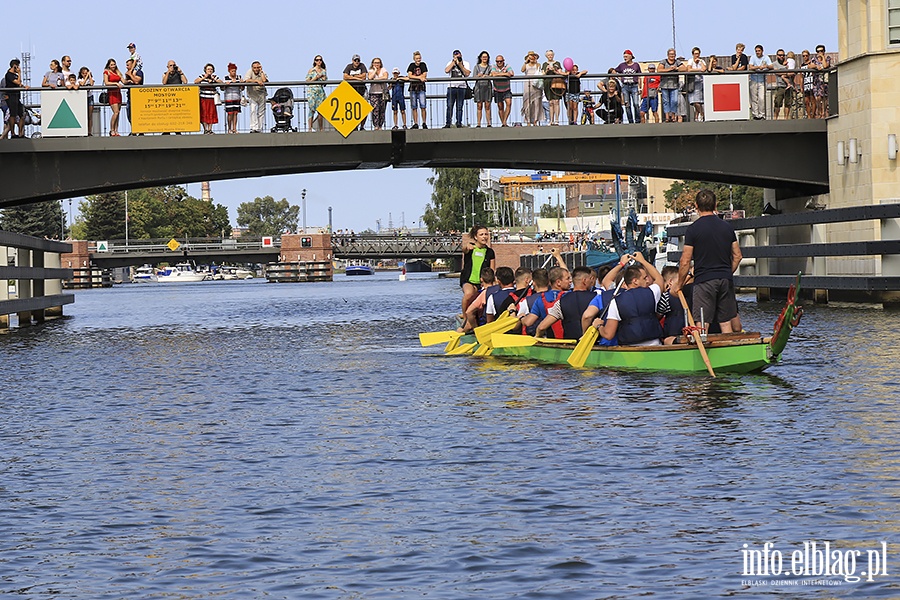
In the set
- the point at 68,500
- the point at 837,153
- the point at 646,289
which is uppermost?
the point at 837,153

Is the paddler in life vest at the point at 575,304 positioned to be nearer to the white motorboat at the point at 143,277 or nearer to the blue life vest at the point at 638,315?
the blue life vest at the point at 638,315

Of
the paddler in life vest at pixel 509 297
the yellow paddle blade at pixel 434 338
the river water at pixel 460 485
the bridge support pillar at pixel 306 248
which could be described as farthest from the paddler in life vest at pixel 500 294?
the bridge support pillar at pixel 306 248

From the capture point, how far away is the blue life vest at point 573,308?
19.4 metres

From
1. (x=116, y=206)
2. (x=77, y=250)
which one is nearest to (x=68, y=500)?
(x=77, y=250)

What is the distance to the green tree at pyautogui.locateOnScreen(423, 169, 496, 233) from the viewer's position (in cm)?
15025

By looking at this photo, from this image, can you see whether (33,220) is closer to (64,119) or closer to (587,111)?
(64,119)

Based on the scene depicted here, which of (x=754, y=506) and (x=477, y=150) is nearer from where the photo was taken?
(x=754, y=506)

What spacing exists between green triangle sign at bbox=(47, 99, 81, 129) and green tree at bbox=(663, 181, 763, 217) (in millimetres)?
79112

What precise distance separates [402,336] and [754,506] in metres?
21.0

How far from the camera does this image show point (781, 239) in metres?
37.0

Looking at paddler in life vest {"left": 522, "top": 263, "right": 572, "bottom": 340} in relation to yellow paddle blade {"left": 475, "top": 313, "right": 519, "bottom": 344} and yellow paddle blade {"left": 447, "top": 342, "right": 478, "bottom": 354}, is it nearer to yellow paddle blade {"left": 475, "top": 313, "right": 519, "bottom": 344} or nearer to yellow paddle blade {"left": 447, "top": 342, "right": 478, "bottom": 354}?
yellow paddle blade {"left": 475, "top": 313, "right": 519, "bottom": 344}

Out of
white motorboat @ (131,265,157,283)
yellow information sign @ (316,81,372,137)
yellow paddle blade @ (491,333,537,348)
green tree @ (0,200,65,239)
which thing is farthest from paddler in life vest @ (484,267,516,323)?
white motorboat @ (131,265,157,283)

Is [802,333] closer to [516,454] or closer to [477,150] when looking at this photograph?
[477,150]

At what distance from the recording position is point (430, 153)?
34.6 meters
